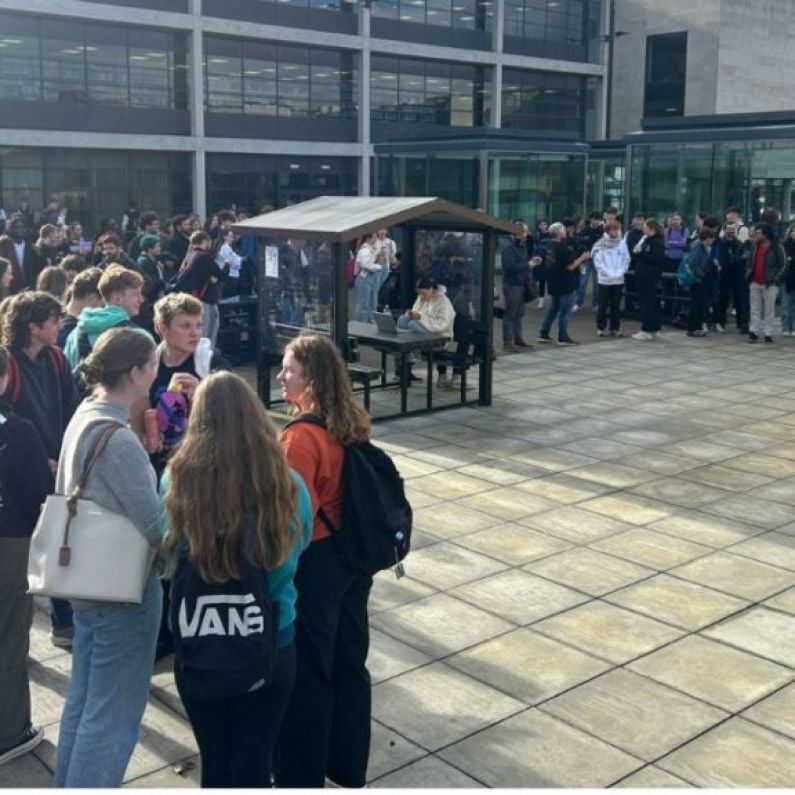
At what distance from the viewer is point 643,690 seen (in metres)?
5.30

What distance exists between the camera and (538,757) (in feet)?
15.3

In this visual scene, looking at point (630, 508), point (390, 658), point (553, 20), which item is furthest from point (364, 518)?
point (553, 20)

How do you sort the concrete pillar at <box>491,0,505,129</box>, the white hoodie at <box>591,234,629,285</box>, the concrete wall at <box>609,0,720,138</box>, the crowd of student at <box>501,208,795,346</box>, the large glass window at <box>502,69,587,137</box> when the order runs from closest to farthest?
the crowd of student at <box>501,208,795,346</box>
the white hoodie at <box>591,234,629,285</box>
the concrete pillar at <box>491,0,505,129</box>
the large glass window at <box>502,69,587,137</box>
the concrete wall at <box>609,0,720,138</box>

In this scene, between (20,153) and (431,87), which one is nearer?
(20,153)

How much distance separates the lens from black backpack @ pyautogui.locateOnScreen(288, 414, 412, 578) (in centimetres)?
408

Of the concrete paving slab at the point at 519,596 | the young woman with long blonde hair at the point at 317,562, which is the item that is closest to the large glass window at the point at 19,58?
the concrete paving slab at the point at 519,596

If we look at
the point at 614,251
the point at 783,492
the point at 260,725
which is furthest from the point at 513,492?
the point at 614,251

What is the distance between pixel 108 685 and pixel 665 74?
A: 4466cm

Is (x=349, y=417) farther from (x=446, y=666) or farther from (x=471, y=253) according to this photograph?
(x=471, y=253)

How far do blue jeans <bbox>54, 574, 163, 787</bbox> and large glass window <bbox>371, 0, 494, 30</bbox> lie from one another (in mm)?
35771

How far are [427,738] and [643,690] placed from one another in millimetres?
1191

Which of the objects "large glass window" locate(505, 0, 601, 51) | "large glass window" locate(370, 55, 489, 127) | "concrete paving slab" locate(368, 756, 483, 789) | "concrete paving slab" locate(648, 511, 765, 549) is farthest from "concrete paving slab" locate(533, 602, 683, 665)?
"large glass window" locate(505, 0, 601, 51)

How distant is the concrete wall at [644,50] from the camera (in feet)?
139

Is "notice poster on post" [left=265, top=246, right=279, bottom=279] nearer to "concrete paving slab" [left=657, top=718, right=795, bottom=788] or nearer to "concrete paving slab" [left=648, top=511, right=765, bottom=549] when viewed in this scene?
"concrete paving slab" [left=648, top=511, right=765, bottom=549]
